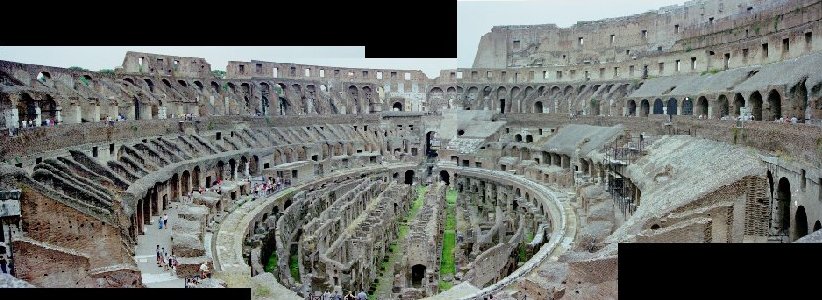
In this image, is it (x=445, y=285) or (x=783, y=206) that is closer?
(x=783, y=206)

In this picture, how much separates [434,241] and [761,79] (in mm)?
17898

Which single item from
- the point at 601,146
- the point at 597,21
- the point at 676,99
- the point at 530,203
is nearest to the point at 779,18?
the point at 676,99

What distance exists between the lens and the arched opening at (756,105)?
91.4 feet

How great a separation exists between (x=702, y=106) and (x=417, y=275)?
2038 centimetres

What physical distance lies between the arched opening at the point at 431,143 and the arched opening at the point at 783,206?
3740 cm

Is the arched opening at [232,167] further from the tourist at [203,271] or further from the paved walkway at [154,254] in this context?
the tourist at [203,271]

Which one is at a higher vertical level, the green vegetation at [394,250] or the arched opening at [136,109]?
the arched opening at [136,109]

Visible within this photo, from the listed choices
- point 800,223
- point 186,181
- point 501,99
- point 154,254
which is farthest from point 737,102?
point 186,181

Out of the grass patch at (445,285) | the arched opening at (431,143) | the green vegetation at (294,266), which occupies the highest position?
the arched opening at (431,143)

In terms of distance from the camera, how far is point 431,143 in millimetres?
55938

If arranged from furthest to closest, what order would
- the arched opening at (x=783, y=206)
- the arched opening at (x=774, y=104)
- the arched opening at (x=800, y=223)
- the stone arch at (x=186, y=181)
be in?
1. the stone arch at (x=186, y=181)
2. the arched opening at (x=774, y=104)
3. the arched opening at (x=783, y=206)
4. the arched opening at (x=800, y=223)

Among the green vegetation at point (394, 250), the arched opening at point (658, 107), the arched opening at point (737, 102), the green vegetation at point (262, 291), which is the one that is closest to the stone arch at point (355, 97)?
the green vegetation at point (394, 250)

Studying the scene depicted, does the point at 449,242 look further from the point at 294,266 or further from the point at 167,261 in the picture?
the point at 167,261

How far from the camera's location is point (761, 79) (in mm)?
27531
